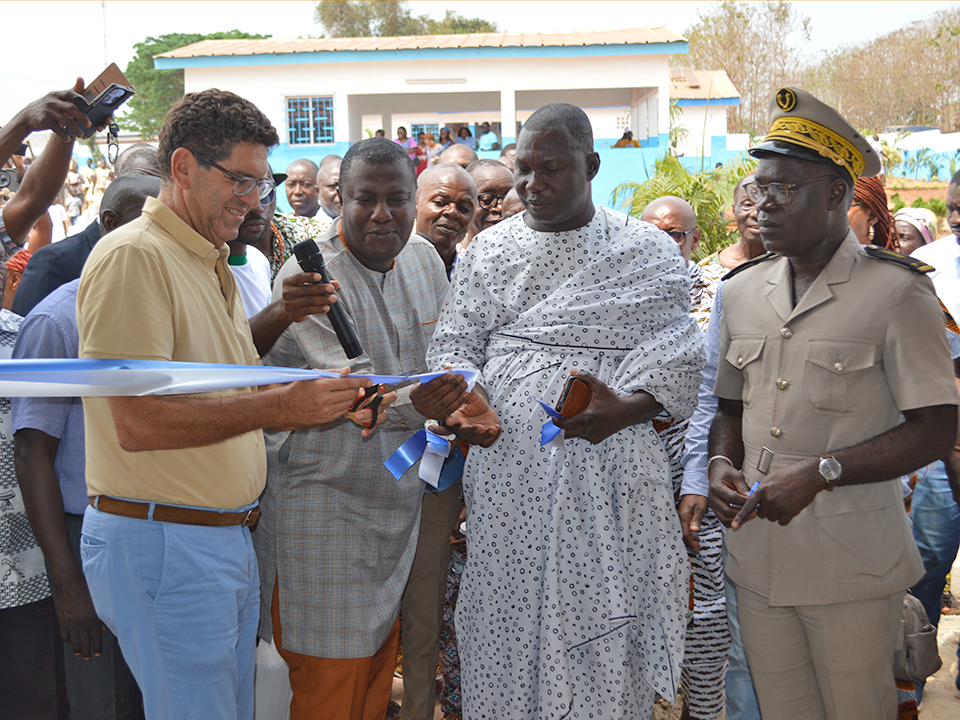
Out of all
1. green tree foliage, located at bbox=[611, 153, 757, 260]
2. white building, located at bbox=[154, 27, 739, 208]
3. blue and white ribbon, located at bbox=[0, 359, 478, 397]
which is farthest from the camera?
white building, located at bbox=[154, 27, 739, 208]

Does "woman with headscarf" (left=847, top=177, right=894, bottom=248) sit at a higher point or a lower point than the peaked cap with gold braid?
lower

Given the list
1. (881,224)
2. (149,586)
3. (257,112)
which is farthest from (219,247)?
(881,224)

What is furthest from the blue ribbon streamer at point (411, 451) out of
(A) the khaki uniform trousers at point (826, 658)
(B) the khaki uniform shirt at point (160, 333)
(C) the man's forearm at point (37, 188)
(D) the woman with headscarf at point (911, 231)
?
(D) the woman with headscarf at point (911, 231)

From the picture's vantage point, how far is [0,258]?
296 centimetres

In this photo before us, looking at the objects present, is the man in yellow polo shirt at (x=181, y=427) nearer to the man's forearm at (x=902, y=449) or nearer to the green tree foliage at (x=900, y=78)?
the man's forearm at (x=902, y=449)

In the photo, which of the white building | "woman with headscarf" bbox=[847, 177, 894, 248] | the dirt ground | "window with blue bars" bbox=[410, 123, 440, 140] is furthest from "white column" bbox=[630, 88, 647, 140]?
"woman with headscarf" bbox=[847, 177, 894, 248]

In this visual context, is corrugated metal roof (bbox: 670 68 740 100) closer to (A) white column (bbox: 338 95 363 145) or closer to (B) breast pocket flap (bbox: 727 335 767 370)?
(A) white column (bbox: 338 95 363 145)

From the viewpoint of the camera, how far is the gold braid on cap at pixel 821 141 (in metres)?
2.48

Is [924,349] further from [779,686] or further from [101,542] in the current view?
[101,542]

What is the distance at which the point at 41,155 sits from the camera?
3279 millimetres

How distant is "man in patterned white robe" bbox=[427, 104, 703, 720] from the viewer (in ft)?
8.88

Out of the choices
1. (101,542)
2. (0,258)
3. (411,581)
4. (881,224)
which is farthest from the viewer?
(881,224)

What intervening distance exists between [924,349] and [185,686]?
7.74 feet

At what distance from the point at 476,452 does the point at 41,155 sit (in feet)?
7.15
